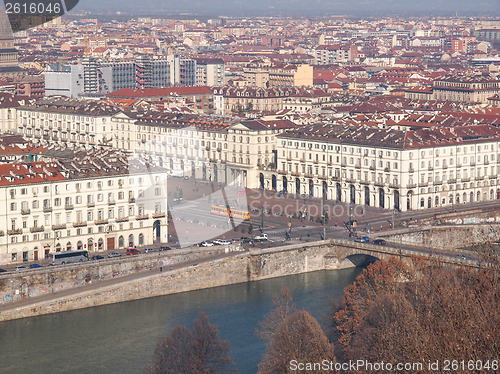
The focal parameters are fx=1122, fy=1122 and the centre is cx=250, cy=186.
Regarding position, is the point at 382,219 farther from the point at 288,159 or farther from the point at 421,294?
the point at 421,294

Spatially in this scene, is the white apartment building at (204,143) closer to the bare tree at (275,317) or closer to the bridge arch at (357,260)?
the bridge arch at (357,260)

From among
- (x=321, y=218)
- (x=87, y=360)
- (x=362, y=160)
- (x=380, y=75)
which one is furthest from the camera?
(x=380, y=75)

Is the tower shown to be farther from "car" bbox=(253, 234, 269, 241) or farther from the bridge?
the bridge

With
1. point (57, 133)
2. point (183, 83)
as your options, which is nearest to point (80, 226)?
point (57, 133)

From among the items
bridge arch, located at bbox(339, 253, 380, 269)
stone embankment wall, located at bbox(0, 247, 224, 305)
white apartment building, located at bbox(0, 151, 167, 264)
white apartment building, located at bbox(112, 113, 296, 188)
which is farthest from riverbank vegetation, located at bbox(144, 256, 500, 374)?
white apartment building, located at bbox(112, 113, 296, 188)

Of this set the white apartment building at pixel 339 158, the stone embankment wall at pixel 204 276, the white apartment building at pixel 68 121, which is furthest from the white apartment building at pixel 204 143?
the stone embankment wall at pixel 204 276

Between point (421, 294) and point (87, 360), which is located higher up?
point (421, 294)
